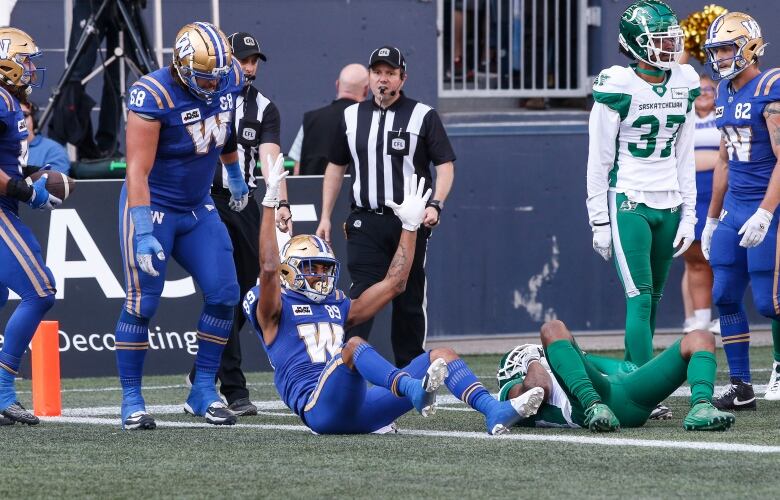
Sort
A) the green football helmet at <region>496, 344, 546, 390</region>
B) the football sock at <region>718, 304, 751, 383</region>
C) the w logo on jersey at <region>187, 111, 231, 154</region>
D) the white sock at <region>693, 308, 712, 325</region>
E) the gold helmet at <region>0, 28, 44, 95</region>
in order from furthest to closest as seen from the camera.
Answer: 1. the white sock at <region>693, 308, 712, 325</region>
2. the football sock at <region>718, 304, 751, 383</region>
3. the gold helmet at <region>0, 28, 44, 95</region>
4. the w logo on jersey at <region>187, 111, 231, 154</region>
5. the green football helmet at <region>496, 344, 546, 390</region>

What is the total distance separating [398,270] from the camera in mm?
6520

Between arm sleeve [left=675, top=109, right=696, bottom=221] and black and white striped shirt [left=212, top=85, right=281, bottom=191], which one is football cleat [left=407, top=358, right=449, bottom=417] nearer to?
arm sleeve [left=675, top=109, right=696, bottom=221]

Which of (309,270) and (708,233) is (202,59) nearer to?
(309,270)

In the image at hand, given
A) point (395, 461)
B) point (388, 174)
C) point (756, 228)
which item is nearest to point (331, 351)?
point (395, 461)

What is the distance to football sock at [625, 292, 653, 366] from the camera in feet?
22.9

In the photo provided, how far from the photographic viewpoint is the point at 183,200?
6781 millimetres

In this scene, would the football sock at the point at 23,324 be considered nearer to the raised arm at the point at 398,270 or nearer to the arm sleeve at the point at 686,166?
the raised arm at the point at 398,270

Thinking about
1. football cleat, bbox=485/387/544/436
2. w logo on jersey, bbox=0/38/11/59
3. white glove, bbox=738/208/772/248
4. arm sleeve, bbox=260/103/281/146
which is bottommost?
football cleat, bbox=485/387/544/436

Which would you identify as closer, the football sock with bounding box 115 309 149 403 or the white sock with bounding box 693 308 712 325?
the football sock with bounding box 115 309 149 403

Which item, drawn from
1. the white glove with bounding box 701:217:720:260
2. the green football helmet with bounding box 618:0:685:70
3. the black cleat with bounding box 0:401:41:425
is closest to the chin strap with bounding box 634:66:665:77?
the green football helmet with bounding box 618:0:685:70

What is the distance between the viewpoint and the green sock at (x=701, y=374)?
585 centimetres

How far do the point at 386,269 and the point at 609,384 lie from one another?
2098 millimetres

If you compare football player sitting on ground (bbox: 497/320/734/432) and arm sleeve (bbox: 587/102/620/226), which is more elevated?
arm sleeve (bbox: 587/102/620/226)

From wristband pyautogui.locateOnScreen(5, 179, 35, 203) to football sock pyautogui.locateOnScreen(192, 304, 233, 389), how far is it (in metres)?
1.03
